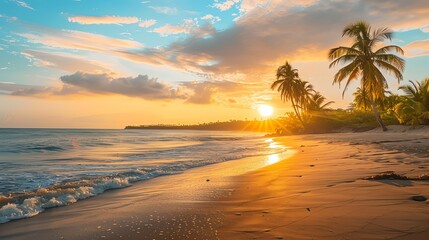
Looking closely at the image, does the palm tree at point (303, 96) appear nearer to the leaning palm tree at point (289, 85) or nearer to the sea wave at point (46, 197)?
the leaning palm tree at point (289, 85)

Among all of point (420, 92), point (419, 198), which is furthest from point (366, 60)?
Result: point (419, 198)

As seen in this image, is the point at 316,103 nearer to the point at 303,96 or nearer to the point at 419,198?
the point at 303,96

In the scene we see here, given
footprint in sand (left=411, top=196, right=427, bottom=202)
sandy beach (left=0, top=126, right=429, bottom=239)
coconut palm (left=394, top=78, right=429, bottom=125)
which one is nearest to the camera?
sandy beach (left=0, top=126, right=429, bottom=239)

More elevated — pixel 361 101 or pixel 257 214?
pixel 361 101

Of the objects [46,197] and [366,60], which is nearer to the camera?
[46,197]

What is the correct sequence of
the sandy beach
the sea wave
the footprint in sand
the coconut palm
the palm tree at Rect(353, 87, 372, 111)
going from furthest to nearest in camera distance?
the palm tree at Rect(353, 87, 372, 111), the coconut palm, the sea wave, the footprint in sand, the sandy beach

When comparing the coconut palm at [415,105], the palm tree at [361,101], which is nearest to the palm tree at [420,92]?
the coconut palm at [415,105]

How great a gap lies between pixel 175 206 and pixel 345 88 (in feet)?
91.4

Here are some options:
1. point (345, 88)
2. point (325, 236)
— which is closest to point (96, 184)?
point (325, 236)

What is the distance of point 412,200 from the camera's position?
3.77 meters

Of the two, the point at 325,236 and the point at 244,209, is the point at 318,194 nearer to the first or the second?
the point at 244,209

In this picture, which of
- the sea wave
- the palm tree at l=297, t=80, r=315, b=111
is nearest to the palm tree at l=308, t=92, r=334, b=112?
the palm tree at l=297, t=80, r=315, b=111

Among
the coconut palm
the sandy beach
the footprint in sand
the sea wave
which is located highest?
the coconut palm

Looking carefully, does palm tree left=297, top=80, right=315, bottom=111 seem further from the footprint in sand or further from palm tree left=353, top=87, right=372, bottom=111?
the footprint in sand
